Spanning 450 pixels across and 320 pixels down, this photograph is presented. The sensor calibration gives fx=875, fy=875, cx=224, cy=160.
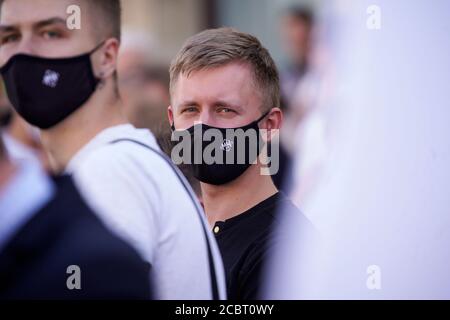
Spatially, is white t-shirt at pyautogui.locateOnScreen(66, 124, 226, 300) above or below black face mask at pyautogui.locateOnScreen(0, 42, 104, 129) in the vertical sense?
below

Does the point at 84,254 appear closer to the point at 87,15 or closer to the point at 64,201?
the point at 64,201

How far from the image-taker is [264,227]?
254 centimetres

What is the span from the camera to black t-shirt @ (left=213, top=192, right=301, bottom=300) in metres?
2.45

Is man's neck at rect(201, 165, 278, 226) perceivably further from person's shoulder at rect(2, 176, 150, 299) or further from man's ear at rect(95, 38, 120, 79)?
person's shoulder at rect(2, 176, 150, 299)

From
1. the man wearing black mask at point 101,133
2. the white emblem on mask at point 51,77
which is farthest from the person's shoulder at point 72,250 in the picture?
the white emblem on mask at point 51,77

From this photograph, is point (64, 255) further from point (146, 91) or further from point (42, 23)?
point (146, 91)

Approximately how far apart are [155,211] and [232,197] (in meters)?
0.52

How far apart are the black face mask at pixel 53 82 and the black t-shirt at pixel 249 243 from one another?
0.55m

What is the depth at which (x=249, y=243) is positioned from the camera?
99.0 inches

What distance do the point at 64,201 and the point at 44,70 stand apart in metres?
0.81

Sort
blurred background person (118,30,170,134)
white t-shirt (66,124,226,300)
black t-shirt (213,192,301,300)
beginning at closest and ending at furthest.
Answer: white t-shirt (66,124,226,300) → black t-shirt (213,192,301,300) → blurred background person (118,30,170,134)

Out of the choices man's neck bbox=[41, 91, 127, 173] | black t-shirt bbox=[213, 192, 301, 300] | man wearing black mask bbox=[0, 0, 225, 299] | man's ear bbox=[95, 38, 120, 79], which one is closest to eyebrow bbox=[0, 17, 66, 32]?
man wearing black mask bbox=[0, 0, 225, 299]
